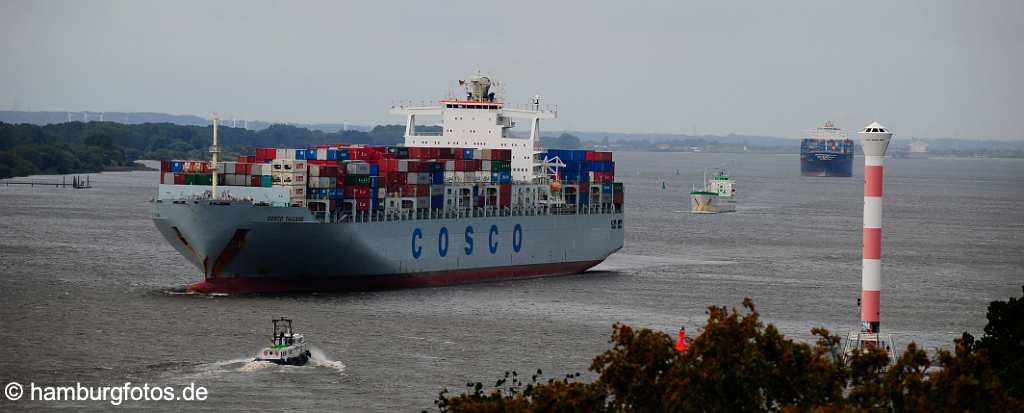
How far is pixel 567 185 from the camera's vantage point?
68.7 m

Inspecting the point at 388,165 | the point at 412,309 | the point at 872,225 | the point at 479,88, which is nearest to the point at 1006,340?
the point at 872,225

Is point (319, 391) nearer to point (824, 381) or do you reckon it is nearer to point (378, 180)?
point (824, 381)

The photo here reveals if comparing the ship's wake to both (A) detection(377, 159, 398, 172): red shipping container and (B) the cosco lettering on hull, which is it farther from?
(A) detection(377, 159, 398, 172): red shipping container

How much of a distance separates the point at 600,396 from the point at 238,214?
30719mm

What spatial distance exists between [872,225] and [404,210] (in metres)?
24.8

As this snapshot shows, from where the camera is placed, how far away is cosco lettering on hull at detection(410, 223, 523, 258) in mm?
58094

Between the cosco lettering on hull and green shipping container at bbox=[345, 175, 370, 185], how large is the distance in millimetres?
2936

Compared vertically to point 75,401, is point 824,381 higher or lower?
higher

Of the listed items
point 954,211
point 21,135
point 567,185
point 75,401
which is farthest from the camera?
point 21,135

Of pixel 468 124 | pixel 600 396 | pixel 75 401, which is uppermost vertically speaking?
pixel 468 124

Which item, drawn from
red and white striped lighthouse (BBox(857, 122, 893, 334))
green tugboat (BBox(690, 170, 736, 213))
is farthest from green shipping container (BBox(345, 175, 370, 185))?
green tugboat (BBox(690, 170, 736, 213))

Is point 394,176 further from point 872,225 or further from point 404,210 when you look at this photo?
point 872,225

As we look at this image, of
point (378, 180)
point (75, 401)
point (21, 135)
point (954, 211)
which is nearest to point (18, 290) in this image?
point (378, 180)

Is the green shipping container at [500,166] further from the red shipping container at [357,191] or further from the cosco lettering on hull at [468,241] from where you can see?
the red shipping container at [357,191]
